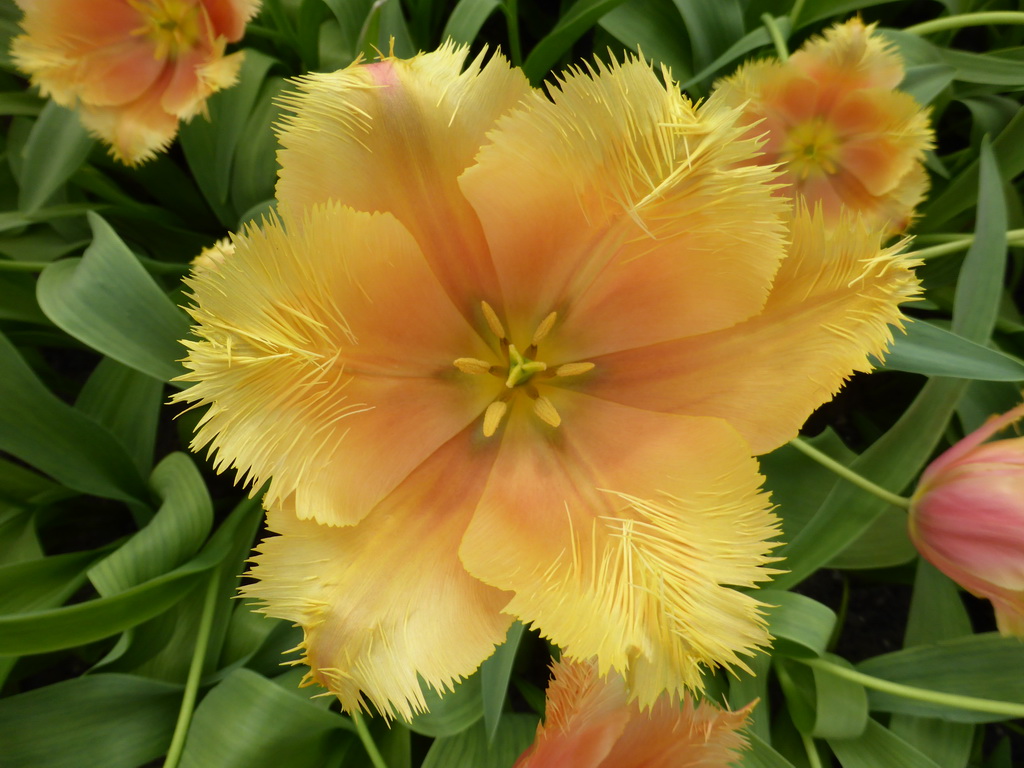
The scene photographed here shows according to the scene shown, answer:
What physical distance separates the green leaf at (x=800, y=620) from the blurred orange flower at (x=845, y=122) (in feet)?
1.44

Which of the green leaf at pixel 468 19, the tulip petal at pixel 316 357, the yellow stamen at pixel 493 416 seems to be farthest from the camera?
the green leaf at pixel 468 19

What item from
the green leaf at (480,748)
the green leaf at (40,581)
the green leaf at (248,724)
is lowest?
the green leaf at (480,748)

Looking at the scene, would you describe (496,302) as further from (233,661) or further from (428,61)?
(233,661)

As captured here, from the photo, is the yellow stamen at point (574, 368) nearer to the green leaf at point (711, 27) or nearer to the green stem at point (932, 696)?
the green stem at point (932, 696)

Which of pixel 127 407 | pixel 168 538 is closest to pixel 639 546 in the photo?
pixel 168 538

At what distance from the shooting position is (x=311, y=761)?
812 mm

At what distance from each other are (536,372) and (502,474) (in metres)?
0.11

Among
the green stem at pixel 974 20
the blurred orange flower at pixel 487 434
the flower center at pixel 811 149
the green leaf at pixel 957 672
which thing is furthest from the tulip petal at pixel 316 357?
the green stem at pixel 974 20

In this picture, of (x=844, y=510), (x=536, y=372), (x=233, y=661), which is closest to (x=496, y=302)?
(x=536, y=372)

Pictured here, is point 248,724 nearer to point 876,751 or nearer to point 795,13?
point 876,751

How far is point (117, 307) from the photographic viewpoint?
2.55ft

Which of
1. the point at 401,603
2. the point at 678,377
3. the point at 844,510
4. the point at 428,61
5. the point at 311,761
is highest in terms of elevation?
the point at 428,61

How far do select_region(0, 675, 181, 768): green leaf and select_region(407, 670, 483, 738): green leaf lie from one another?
0.29 m

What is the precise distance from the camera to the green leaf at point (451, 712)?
2.41 ft
